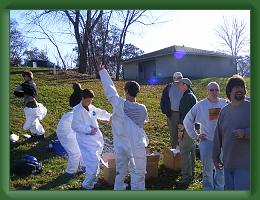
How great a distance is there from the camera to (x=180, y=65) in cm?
1007

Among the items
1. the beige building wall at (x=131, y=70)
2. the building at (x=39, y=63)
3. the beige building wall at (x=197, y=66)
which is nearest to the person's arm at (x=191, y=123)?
the beige building wall at (x=131, y=70)

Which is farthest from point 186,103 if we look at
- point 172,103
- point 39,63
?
point 39,63

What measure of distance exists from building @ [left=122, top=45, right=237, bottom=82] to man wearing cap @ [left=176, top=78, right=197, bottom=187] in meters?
1.28

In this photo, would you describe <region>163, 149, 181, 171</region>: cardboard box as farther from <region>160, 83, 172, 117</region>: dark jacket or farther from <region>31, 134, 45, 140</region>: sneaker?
<region>31, 134, 45, 140</region>: sneaker

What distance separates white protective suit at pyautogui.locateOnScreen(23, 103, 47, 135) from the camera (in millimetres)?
9455

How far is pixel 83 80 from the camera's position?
30.5ft

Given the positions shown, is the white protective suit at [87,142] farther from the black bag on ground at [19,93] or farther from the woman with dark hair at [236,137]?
the black bag on ground at [19,93]

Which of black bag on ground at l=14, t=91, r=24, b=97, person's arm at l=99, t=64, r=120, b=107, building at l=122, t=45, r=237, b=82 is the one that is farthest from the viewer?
black bag on ground at l=14, t=91, r=24, b=97

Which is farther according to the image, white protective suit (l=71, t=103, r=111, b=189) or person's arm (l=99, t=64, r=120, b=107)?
white protective suit (l=71, t=103, r=111, b=189)

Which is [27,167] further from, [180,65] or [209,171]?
[180,65]

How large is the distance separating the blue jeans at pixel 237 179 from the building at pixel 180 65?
10.7ft

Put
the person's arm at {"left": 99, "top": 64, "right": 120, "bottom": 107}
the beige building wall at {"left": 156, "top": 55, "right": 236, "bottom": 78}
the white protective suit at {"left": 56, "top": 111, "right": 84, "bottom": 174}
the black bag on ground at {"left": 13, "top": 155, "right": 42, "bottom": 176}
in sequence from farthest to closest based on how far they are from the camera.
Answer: the beige building wall at {"left": 156, "top": 55, "right": 236, "bottom": 78} < the white protective suit at {"left": 56, "top": 111, "right": 84, "bottom": 174} < the black bag on ground at {"left": 13, "top": 155, "right": 42, "bottom": 176} < the person's arm at {"left": 99, "top": 64, "right": 120, "bottom": 107}

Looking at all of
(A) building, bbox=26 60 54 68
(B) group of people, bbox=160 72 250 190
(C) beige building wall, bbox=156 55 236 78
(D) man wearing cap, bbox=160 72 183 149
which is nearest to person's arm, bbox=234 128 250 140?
(B) group of people, bbox=160 72 250 190

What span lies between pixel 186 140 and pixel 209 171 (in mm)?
727
